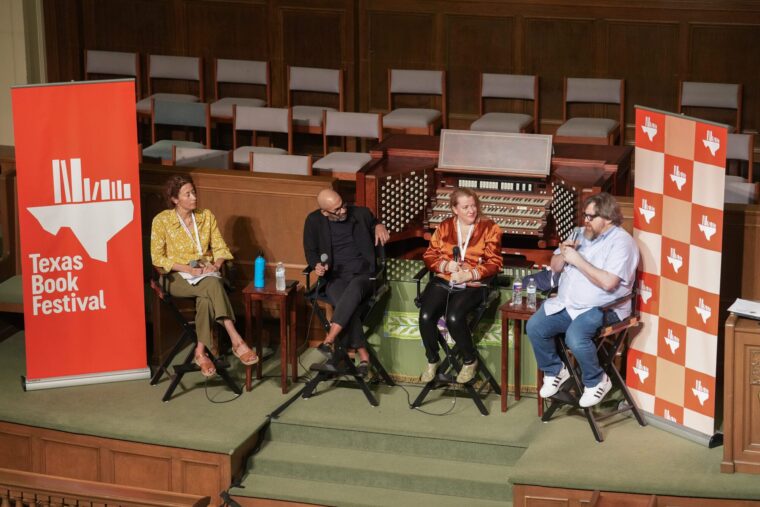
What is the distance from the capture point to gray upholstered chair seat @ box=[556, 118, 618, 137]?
1027 centimetres

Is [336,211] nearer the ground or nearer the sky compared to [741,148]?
nearer the ground

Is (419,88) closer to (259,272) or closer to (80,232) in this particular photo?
(259,272)

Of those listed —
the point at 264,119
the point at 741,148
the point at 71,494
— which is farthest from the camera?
the point at 264,119

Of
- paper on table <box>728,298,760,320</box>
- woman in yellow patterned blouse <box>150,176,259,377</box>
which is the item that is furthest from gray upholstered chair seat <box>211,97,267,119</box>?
paper on table <box>728,298,760,320</box>

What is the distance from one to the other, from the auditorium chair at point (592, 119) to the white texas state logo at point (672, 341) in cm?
327

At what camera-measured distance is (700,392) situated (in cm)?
710

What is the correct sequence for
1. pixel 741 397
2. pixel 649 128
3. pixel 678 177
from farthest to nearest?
pixel 649 128
pixel 678 177
pixel 741 397

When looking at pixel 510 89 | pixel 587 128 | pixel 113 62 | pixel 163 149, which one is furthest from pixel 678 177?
pixel 113 62

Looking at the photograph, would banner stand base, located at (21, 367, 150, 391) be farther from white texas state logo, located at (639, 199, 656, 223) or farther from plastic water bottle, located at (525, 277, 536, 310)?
white texas state logo, located at (639, 199, 656, 223)

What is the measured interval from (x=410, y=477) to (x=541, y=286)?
132 cm

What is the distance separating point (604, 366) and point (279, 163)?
2990 millimetres

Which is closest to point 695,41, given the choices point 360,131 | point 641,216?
point 360,131

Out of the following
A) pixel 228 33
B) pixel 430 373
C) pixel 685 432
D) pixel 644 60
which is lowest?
pixel 685 432

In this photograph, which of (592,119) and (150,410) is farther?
(592,119)
